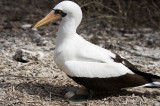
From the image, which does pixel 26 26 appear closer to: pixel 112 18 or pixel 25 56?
pixel 112 18

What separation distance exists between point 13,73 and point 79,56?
1.35 meters

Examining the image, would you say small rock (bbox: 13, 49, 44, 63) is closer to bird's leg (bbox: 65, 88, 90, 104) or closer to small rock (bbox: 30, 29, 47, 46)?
small rock (bbox: 30, 29, 47, 46)

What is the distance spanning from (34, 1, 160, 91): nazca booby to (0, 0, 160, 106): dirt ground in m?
0.21

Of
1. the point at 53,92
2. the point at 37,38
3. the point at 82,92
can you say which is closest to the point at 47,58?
the point at 37,38

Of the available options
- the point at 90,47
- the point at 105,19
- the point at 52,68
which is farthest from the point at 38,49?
the point at 90,47

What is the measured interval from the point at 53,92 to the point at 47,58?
1.46 metres

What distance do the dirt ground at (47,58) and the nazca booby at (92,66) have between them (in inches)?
8.3

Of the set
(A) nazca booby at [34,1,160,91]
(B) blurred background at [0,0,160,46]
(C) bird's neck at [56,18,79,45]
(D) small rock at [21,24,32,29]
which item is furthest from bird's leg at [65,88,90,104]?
(D) small rock at [21,24,32,29]

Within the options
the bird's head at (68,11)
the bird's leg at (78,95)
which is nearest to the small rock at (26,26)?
the bird's head at (68,11)

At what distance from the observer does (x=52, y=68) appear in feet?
21.7

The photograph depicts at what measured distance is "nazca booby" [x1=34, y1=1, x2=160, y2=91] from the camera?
5.25 metres

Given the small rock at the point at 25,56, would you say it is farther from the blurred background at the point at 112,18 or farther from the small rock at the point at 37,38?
the blurred background at the point at 112,18

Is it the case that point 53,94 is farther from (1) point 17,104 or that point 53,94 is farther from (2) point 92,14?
(2) point 92,14

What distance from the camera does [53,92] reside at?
5.62 metres
